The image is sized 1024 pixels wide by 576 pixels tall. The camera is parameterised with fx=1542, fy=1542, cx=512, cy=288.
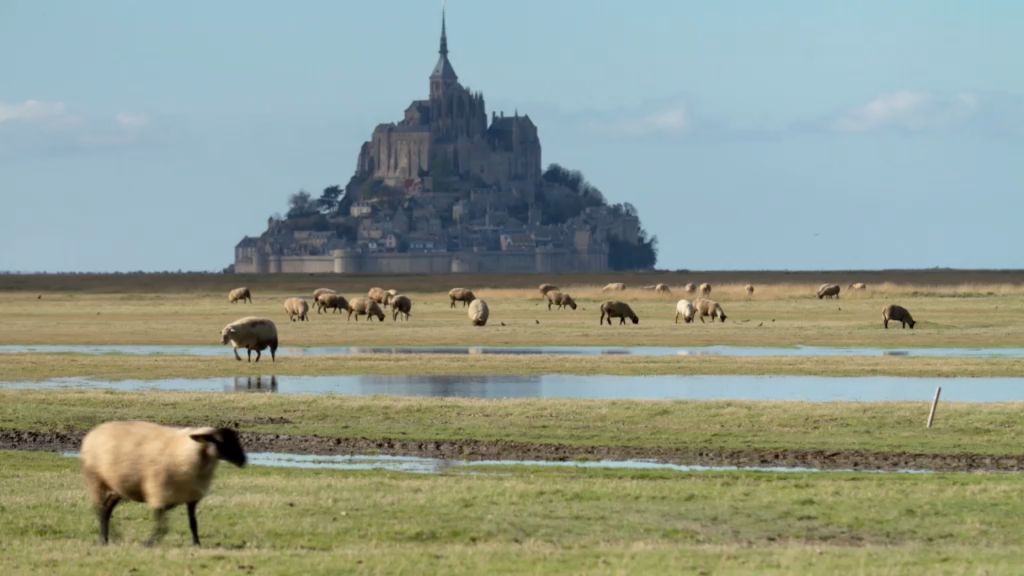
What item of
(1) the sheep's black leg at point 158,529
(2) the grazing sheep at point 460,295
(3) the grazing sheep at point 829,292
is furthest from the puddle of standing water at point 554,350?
(3) the grazing sheep at point 829,292

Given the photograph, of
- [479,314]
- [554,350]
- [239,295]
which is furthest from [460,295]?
[554,350]

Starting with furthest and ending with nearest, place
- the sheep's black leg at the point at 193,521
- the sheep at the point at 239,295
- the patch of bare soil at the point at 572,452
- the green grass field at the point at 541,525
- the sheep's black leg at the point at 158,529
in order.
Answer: the sheep at the point at 239,295 → the patch of bare soil at the point at 572,452 → the sheep's black leg at the point at 158,529 → the sheep's black leg at the point at 193,521 → the green grass field at the point at 541,525

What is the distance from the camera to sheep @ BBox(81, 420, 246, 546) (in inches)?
444

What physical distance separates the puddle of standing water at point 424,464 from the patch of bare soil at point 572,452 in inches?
12.3

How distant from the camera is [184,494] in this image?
1151cm

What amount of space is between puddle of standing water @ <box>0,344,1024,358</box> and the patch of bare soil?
17.7 m

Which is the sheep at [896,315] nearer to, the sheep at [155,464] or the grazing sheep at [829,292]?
the grazing sheep at [829,292]

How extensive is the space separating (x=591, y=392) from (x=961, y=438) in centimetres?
902

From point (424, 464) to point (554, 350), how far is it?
2265cm

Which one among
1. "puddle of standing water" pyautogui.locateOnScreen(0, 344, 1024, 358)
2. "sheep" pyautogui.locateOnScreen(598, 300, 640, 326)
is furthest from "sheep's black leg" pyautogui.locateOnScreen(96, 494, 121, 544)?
"sheep" pyautogui.locateOnScreen(598, 300, 640, 326)

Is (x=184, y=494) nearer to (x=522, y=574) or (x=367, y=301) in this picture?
(x=522, y=574)

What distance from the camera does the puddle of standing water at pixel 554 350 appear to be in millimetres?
38469

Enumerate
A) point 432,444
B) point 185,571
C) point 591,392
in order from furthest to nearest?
point 591,392 < point 432,444 < point 185,571

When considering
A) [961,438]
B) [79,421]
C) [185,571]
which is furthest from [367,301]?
[185,571]
